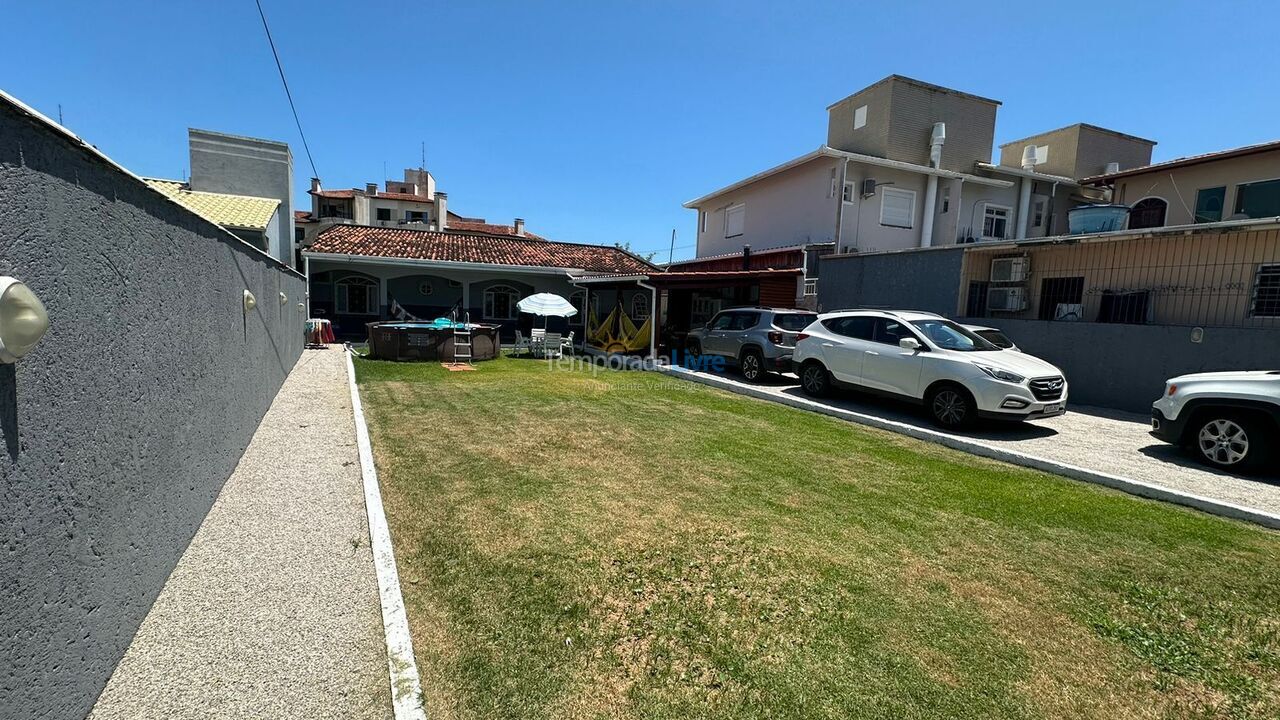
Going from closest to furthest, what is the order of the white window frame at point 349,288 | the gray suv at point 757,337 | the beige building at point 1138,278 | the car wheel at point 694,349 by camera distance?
the beige building at point 1138,278, the gray suv at point 757,337, the car wheel at point 694,349, the white window frame at point 349,288

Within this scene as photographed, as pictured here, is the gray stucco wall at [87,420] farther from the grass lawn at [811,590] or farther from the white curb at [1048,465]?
the white curb at [1048,465]

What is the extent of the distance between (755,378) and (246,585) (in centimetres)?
1059

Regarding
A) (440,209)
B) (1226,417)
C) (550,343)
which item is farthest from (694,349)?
(440,209)

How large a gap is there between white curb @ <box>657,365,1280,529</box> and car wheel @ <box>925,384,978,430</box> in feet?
1.63

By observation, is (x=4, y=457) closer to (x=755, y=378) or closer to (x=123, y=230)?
(x=123, y=230)

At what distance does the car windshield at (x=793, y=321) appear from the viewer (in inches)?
485

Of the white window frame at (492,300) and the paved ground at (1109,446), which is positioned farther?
the white window frame at (492,300)

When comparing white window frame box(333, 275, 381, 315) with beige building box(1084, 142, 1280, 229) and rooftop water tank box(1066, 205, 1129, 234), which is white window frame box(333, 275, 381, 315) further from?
beige building box(1084, 142, 1280, 229)

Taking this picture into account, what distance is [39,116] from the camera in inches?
76.7

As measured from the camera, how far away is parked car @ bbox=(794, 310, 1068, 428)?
25.4 feet

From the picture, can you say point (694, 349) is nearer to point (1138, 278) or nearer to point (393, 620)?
point (1138, 278)

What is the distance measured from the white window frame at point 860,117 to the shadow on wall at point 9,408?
23278 millimetres

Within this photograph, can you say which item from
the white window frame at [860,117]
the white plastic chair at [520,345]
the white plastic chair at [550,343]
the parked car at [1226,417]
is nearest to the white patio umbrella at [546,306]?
the white plastic chair at [550,343]

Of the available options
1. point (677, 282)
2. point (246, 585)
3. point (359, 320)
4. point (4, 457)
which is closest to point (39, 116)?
point (4, 457)
